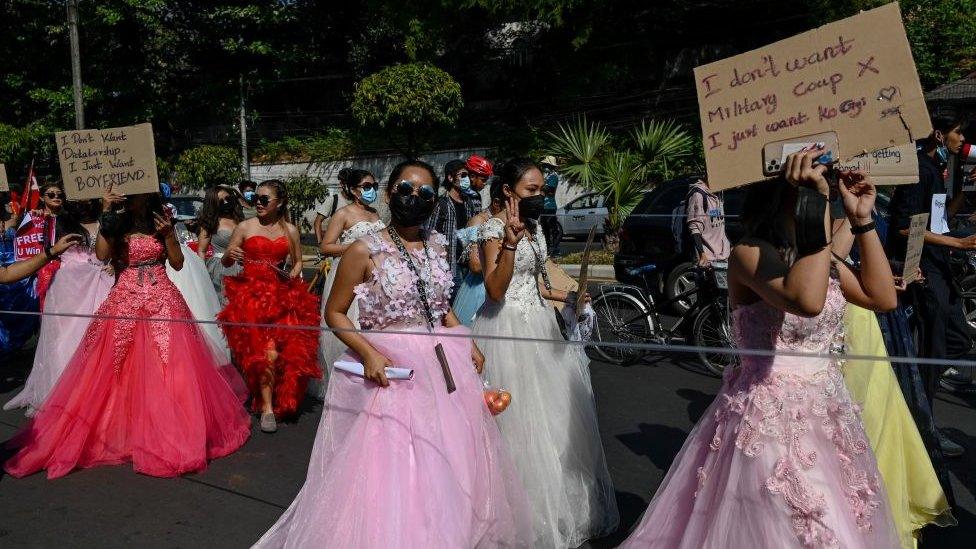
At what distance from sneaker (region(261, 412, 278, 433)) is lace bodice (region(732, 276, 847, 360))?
4.02 m

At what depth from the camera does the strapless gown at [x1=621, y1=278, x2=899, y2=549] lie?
2.72 meters

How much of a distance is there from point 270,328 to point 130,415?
3.99 feet

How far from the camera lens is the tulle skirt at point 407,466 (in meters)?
3.24

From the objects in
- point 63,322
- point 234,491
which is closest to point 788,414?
point 234,491

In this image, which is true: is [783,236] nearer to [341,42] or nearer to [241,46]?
[241,46]

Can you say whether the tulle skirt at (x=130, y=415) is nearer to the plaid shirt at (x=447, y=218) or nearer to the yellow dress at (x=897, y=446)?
the plaid shirt at (x=447, y=218)

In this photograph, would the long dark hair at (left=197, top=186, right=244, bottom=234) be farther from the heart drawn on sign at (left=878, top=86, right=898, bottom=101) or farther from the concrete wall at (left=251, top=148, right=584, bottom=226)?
the concrete wall at (left=251, top=148, right=584, bottom=226)

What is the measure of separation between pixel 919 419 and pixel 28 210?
863 centimetres

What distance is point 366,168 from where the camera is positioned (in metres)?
29.0

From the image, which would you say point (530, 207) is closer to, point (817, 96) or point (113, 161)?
point (817, 96)

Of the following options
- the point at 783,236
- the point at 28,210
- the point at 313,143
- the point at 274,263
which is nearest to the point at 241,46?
the point at 313,143

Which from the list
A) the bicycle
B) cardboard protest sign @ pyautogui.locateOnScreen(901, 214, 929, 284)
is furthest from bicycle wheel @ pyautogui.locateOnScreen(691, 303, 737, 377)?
cardboard protest sign @ pyautogui.locateOnScreen(901, 214, 929, 284)

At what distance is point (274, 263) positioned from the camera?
661 centimetres

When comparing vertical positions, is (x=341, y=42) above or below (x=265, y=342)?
above
